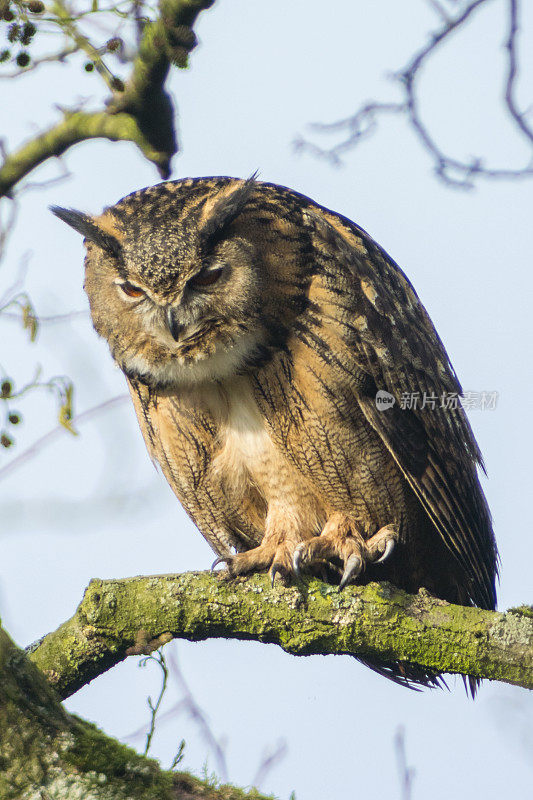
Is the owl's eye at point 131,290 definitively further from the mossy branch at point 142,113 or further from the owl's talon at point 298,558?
the owl's talon at point 298,558

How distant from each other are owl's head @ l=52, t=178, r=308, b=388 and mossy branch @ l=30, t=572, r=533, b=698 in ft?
3.01

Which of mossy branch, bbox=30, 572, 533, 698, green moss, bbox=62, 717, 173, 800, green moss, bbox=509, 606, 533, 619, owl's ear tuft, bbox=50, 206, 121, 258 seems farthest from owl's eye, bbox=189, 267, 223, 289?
green moss, bbox=62, 717, 173, 800

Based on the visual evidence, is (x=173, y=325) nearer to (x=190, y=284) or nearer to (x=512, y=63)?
(x=190, y=284)

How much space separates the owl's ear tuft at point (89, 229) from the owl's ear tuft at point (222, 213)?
0.34 m

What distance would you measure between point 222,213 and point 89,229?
527 millimetres

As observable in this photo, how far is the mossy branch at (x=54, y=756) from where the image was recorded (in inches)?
70.4

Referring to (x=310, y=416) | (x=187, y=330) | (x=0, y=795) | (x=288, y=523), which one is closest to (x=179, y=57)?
(x=187, y=330)

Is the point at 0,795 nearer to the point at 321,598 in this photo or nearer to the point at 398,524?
the point at 321,598

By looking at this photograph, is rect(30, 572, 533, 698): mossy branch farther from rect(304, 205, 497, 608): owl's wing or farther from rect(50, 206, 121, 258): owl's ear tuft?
rect(50, 206, 121, 258): owl's ear tuft

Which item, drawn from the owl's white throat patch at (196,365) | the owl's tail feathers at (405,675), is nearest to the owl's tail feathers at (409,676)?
the owl's tail feathers at (405,675)

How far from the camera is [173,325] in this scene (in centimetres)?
309

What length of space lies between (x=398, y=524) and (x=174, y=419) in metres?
0.94

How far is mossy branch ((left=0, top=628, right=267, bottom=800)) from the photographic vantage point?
70.4 inches

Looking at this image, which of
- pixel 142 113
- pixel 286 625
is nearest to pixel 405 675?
pixel 286 625
